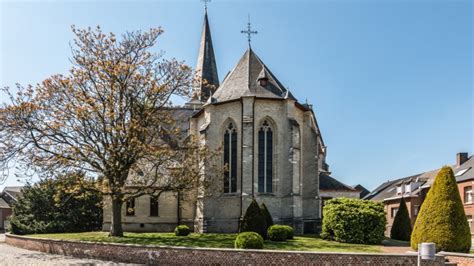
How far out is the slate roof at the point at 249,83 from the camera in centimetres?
2770

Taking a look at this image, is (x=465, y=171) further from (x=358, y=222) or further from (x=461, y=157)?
(x=358, y=222)

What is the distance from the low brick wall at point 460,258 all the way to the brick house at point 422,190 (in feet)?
69.3

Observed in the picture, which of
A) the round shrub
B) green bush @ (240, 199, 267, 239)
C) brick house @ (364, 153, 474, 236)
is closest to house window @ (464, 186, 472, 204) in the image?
brick house @ (364, 153, 474, 236)

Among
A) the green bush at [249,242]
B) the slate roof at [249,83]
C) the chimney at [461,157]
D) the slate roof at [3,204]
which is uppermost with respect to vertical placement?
the slate roof at [249,83]

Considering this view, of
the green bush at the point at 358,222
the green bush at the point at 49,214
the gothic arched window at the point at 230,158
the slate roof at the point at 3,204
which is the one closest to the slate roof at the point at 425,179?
the green bush at the point at 358,222

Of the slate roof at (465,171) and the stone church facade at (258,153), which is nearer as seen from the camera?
the stone church facade at (258,153)

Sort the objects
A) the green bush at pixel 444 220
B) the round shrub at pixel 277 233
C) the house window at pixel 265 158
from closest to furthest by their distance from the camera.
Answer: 1. the green bush at pixel 444 220
2. the round shrub at pixel 277 233
3. the house window at pixel 265 158

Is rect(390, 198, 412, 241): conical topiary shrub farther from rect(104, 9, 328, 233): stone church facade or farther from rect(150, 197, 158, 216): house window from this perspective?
rect(150, 197, 158, 216): house window

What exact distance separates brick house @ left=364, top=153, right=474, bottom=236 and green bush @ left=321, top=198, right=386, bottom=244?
14.5 metres

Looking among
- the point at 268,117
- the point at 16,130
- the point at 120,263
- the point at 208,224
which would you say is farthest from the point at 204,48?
the point at 120,263

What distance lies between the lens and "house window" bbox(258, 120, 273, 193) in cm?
2694

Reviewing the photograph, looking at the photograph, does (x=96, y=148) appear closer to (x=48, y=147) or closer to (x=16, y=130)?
(x=48, y=147)

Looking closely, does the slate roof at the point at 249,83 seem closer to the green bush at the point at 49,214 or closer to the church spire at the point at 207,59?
the green bush at the point at 49,214

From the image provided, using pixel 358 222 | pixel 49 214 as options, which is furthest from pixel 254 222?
pixel 49 214
